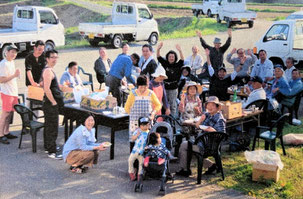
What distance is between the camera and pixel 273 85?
464 inches

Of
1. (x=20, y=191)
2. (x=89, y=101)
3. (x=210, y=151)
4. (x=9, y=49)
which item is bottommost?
(x=20, y=191)

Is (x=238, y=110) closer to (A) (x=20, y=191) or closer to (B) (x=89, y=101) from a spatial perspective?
(B) (x=89, y=101)

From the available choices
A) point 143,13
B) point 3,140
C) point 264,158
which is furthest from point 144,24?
point 264,158

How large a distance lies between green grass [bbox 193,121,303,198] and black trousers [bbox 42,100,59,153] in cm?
264

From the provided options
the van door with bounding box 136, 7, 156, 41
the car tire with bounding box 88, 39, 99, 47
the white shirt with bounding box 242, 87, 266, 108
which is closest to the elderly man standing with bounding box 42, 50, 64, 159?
the white shirt with bounding box 242, 87, 266, 108

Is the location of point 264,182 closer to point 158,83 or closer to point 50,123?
point 158,83

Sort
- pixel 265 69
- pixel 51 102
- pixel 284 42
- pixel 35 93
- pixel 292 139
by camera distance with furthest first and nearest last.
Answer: pixel 284 42, pixel 265 69, pixel 292 139, pixel 35 93, pixel 51 102

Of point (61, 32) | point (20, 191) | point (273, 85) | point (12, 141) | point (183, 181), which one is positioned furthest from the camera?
point (61, 32)

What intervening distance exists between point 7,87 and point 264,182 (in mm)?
5117

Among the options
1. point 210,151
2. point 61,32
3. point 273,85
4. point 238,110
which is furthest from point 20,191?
point 61,32

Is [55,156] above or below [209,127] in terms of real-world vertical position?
below

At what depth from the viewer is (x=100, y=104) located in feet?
30.1

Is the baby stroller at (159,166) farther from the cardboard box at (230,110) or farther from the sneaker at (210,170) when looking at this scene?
the cardboard box at (230,110)

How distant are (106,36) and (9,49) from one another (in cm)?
1489
